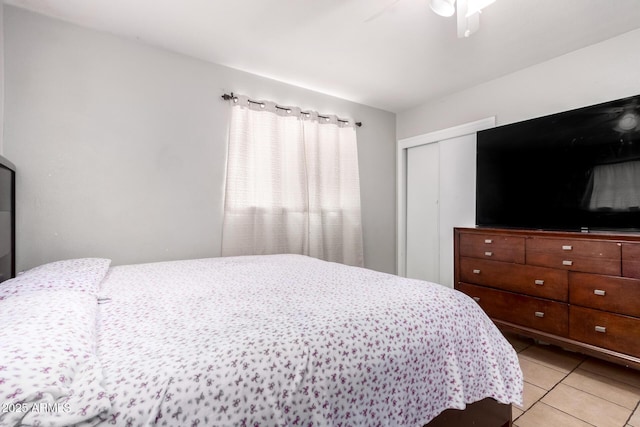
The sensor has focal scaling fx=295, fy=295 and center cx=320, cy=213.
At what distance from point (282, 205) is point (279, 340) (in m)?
2.22

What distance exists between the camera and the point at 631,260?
5.78 ft

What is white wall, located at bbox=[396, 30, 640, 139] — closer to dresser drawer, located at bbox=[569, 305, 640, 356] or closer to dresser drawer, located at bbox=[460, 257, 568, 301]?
dresser drawer, located at bbox=[460, 257, 568, 301]

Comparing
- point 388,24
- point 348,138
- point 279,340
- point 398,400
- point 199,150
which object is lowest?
point 398,400

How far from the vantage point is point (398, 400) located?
0.92 m

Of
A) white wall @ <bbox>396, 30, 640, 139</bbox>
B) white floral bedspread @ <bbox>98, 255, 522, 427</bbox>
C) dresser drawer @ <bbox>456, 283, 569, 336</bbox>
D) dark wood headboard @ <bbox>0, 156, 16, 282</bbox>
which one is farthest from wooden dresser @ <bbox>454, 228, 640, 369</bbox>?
dark wood headboard @ <bbox>0, 156, 16, 282</bbox>

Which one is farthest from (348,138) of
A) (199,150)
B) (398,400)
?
(398,400)

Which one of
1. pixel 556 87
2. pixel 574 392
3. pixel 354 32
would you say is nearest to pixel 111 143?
pixel 354 32

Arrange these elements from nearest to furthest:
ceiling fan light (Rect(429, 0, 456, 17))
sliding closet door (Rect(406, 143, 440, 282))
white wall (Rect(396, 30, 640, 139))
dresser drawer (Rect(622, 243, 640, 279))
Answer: ceiling fan light (Rect(429, 0, 456, 17)), dresser drawer (Rect(622, 243, 640, 279)), white wall (Rect(396, 30, 640, 139)), sliding closet door (Rect(406, 143, 440, 282))

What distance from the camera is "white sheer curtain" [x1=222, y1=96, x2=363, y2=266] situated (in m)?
2.74

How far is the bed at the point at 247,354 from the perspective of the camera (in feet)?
2.03

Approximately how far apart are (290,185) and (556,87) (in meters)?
2.53

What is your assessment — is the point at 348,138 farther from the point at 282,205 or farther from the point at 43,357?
the point at 43,357

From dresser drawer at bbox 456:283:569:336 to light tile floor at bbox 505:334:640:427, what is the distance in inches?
10.5

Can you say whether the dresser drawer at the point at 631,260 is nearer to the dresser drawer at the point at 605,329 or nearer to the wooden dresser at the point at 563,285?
the wooden dresser at the point at 563,285
